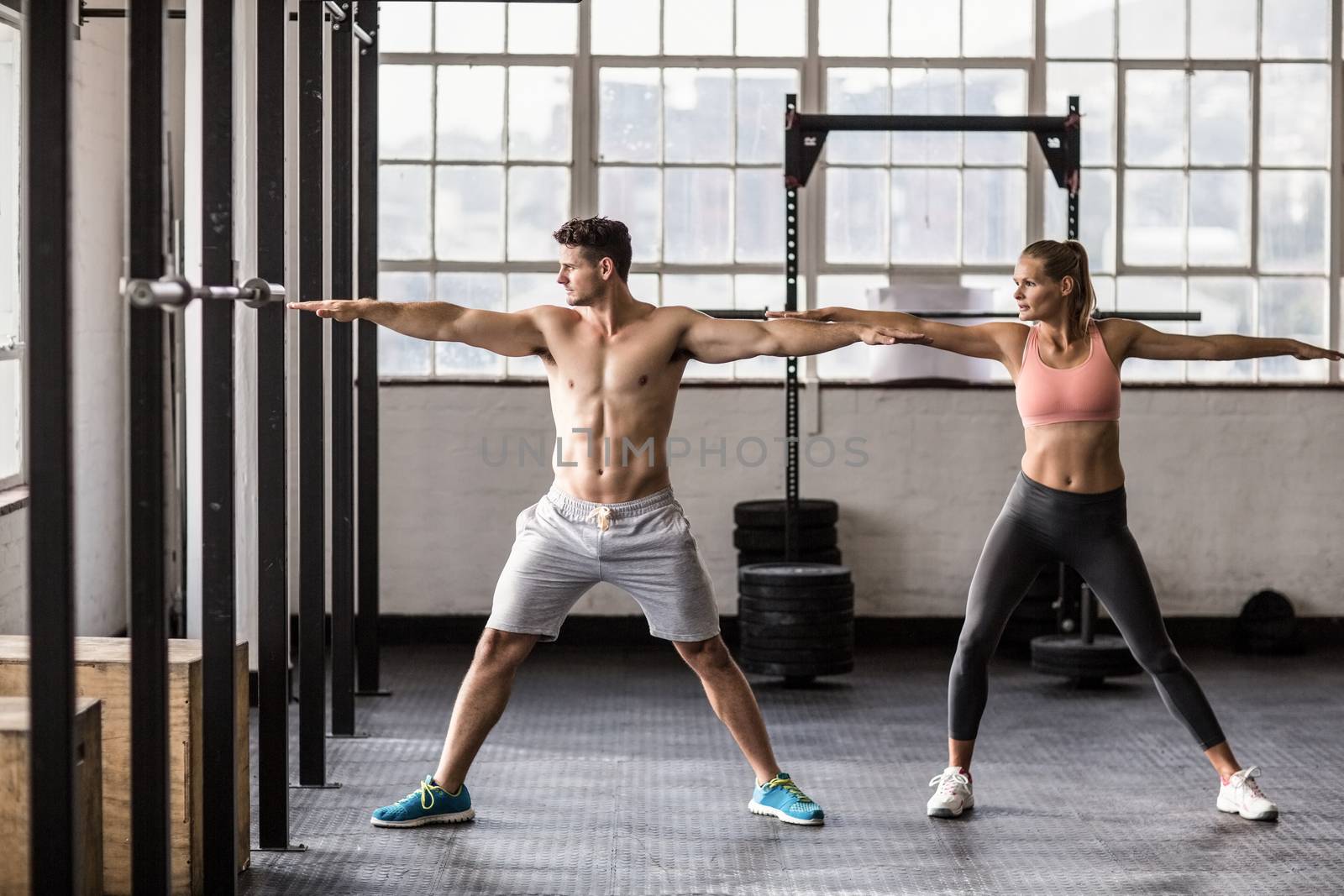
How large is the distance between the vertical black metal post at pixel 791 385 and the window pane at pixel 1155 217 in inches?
69.9

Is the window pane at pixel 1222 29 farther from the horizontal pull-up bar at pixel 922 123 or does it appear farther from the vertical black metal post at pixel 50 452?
the vertical black metal post at pixel 50 452

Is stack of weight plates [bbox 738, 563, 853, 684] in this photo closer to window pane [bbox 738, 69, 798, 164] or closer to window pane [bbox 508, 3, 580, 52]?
window pane [bbox 738, 69, 798, 164]

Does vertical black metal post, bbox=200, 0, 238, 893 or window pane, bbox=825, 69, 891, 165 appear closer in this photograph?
vertical black metal post, bbox=200, 0, 238, 893

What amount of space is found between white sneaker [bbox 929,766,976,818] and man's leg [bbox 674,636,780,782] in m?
0.43

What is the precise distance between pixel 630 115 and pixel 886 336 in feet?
11.2

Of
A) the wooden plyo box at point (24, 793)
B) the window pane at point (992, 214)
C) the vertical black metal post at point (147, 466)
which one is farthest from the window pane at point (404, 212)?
the vertical black metal post at point (147, 466)

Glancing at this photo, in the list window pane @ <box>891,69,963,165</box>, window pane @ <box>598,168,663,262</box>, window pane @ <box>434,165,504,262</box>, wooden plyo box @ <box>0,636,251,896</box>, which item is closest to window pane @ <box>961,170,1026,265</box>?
window pane @ <box>891,69,963,165</box>

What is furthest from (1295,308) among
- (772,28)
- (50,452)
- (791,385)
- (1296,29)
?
(50,452)

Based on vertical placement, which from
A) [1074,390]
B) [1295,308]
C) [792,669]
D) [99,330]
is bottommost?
[792,669]

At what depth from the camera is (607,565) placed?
3.94 metres

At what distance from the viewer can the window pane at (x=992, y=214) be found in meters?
6.90

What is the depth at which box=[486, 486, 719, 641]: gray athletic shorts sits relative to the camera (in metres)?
3.91

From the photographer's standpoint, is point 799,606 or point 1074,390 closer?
point 1074,390

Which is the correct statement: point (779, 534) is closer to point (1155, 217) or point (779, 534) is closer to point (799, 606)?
point (799, 606)
